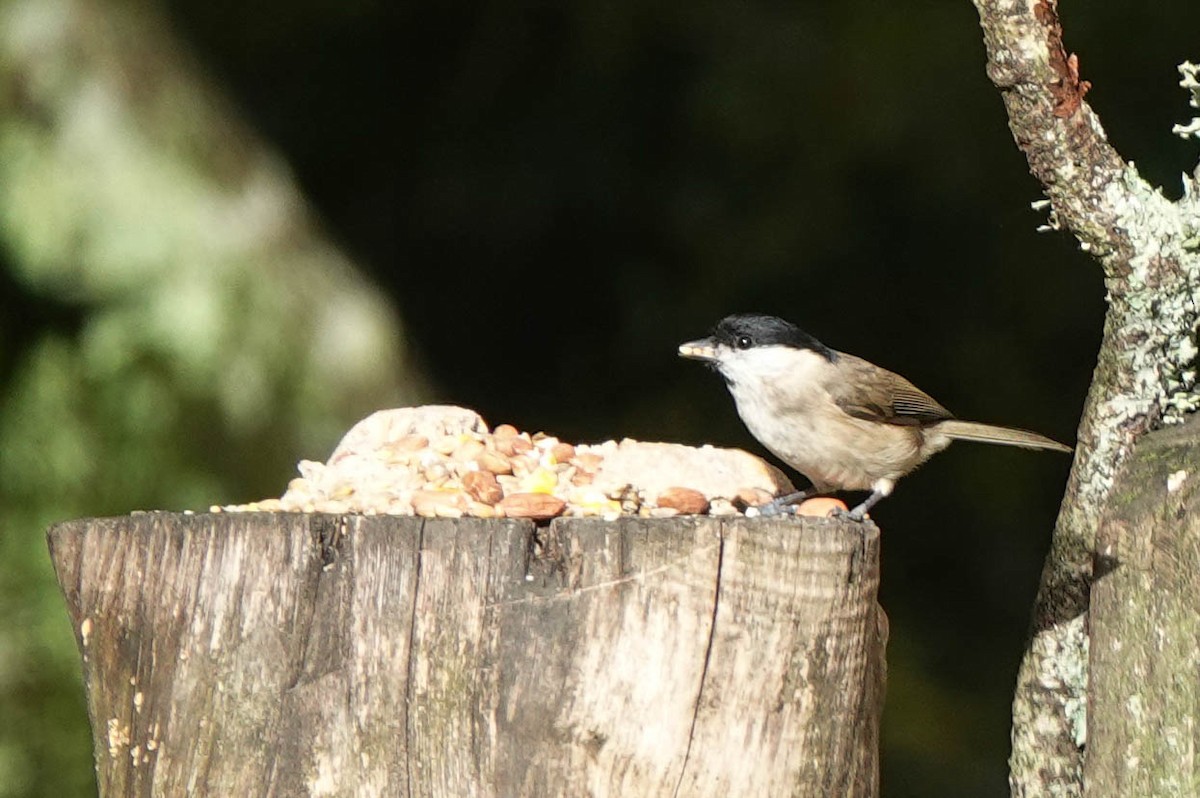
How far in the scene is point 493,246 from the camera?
5.59 meters

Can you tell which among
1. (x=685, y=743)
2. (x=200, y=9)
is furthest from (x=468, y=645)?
(x=200, y=9)

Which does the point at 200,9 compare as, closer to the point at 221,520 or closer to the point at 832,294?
the point at 832,294

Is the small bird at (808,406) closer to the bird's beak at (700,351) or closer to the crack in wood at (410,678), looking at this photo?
the bird's beak at (700,351)

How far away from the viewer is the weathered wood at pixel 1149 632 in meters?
2.24

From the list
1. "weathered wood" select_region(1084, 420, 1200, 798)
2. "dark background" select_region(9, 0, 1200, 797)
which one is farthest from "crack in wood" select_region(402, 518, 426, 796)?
"dark background" select_region(9, 0, 1200, 797)

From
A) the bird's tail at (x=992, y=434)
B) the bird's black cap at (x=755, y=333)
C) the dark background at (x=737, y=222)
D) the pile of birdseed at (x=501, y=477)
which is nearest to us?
the pile of birdseed at (x=501, y=477)

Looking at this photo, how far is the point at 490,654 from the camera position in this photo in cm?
202

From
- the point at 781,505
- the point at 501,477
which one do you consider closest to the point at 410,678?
the point at 501,477

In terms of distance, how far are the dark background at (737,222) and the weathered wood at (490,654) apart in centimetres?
327

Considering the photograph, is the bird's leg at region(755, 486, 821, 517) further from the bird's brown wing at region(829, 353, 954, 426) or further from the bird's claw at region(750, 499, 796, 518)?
the bird's brown wing at region(829, 353, 954, 426)

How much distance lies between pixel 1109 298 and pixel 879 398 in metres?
1.40

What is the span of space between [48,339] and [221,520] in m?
2.52

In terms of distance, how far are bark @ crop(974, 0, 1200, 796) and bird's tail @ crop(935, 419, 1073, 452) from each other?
144cm

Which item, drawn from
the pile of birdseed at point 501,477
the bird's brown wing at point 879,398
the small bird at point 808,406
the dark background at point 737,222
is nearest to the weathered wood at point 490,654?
the pile of birdseed at point 501,477
